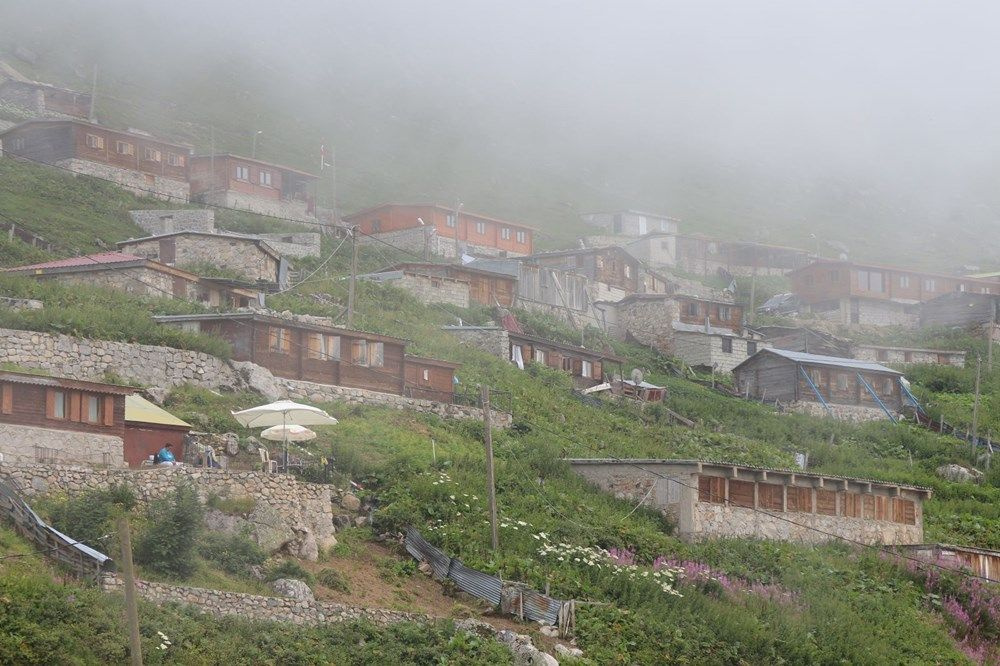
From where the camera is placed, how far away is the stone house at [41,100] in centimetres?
9981

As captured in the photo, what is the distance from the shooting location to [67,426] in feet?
119

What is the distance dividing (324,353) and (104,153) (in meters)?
36.9

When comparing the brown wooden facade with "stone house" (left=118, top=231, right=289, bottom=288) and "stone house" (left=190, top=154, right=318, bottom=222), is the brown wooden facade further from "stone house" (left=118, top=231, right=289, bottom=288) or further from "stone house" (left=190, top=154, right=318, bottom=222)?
"stone house" (left=118, top=231, right=289, bottom=288)

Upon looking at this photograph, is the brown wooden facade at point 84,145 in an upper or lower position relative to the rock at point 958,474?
upper

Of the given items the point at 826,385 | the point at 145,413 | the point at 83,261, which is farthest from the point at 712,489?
the point at 826,385

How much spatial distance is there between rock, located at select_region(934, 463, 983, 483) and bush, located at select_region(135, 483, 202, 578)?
122 ft

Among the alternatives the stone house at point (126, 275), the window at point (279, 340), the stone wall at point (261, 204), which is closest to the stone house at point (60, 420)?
the window at point (279, 340)

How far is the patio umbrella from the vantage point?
39.6 metres

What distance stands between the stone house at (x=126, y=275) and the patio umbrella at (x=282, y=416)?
61.3 ft

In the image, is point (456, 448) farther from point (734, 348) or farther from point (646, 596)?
point (734, 348)

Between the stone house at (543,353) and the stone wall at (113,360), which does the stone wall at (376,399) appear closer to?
the stone wall at (113,360)

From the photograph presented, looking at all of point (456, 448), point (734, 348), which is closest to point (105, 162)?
point (734, 348)

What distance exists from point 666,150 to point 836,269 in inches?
3306

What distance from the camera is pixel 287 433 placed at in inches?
1574
